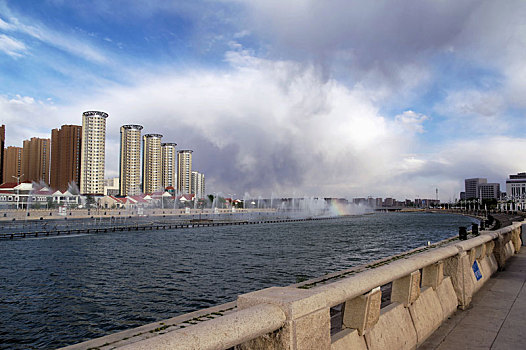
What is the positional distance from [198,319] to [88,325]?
8077 mm

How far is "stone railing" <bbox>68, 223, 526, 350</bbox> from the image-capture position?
9.07ft

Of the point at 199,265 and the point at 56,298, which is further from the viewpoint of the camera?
the point at 199,265

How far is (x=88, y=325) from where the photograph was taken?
51.9 feet

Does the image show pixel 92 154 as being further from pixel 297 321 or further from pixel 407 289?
pixel 297 321

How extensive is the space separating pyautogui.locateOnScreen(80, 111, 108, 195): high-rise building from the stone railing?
206521mm

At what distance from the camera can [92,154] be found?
192875 millimetres

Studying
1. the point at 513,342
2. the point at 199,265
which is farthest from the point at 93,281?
the point at 513,342

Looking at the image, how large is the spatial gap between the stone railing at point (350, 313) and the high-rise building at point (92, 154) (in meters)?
207

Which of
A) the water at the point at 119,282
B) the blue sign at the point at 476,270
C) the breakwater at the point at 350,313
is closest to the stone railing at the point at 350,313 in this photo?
the breakwater at the point at 350,313

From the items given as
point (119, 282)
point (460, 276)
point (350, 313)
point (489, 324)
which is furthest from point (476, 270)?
point (119, 282)

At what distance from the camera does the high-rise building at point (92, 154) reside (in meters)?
191

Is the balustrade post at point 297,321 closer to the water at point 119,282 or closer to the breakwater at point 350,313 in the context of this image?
the breakwater at point 350,313

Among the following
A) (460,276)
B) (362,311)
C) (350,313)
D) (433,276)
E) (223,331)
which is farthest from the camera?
(460,276)

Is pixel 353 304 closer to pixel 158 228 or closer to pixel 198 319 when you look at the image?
pixel 198 319
